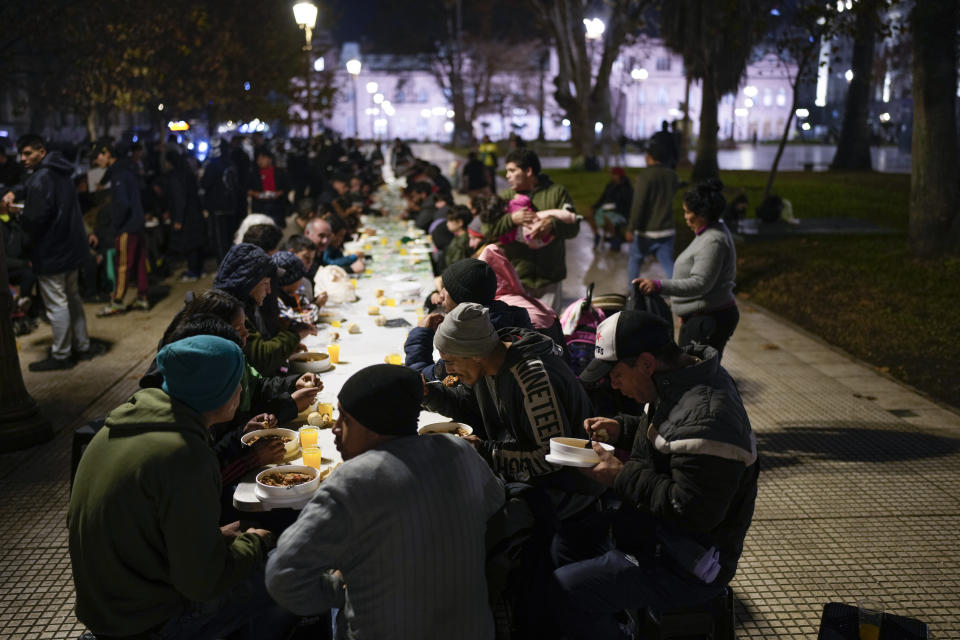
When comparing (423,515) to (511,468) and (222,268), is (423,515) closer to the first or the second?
(511,468)

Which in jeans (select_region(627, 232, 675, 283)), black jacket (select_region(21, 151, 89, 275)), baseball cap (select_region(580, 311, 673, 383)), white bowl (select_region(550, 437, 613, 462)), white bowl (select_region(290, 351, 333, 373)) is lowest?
white bowl (select_region(290, 351, 333, 373))

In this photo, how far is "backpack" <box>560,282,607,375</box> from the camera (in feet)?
19.6

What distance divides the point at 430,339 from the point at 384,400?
2811 mm

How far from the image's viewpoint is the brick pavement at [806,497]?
468 cm

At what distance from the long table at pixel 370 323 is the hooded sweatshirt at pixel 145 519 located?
2.20 ft

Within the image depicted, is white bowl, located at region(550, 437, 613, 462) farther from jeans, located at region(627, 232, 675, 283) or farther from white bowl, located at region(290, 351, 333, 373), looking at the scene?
→ jeans, located at region(627, 232, 675, 283)

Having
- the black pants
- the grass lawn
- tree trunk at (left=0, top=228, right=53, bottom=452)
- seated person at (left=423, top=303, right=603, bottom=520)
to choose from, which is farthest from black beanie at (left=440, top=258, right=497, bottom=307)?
the grass lawn

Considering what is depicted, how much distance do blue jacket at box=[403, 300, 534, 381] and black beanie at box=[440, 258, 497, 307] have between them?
86mm

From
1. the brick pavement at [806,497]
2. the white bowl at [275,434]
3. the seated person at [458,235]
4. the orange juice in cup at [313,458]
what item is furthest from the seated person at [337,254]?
the orange juice in cup at [313,458]

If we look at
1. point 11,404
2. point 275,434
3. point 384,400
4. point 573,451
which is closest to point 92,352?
point 11,404

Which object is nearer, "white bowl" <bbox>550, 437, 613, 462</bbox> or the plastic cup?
the plastic cup

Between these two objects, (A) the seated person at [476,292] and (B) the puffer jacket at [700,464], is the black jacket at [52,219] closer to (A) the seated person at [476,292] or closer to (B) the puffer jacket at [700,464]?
(A) the seated person at [476,292]

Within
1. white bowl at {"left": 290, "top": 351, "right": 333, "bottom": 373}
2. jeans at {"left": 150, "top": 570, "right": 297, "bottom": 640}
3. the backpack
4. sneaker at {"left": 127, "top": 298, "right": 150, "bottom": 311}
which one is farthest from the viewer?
sneaker at {"left": 127, "top": 298, "right": 150, "bottom": 311}

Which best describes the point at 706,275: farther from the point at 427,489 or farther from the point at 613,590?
the point at 427,489
